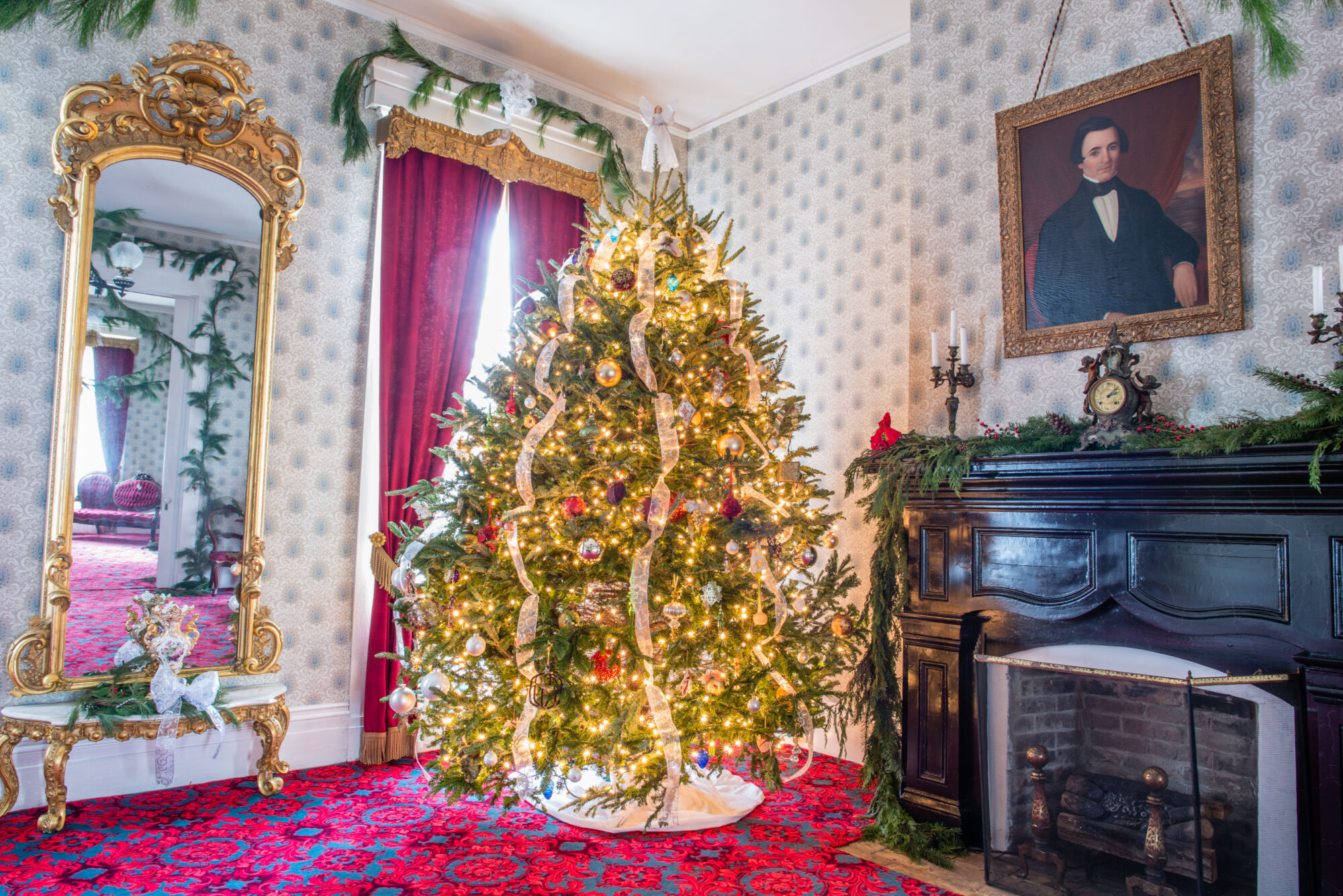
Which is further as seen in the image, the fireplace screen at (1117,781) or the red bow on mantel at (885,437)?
the red bow on mantel at (885,437)

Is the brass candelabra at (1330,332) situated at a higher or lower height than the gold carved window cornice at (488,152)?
lower

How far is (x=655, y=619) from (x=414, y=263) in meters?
2.25

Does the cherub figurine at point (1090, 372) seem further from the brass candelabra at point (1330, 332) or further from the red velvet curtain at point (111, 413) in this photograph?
the red velvet curtain at point (111, 413)

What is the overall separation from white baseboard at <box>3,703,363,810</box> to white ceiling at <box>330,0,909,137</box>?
327 cm

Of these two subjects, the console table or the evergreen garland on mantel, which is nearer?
the evergreen garland on mantel

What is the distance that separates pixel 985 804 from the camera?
2.68 meters

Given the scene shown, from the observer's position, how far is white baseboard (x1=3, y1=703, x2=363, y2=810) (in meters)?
3.12

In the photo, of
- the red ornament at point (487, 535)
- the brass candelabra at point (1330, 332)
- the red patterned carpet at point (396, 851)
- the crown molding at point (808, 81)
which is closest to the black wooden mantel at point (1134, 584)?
the brass candelabra at point (1330, 332)

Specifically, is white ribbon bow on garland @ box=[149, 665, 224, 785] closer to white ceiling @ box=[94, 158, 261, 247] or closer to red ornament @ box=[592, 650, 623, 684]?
red ornament @ box=[592, 650, 623, 684]

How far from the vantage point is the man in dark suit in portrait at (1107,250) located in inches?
106

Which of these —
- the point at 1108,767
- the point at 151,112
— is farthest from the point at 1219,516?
the point at 151,112

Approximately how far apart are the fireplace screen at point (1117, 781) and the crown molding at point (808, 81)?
2881 millimetres

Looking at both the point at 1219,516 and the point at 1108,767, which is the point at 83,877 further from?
the point at 1219,516

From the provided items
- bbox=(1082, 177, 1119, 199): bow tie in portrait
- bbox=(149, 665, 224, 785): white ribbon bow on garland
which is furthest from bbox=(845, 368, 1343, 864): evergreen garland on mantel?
bbox=(149, 665, 224, 785): white ribbon bow on garland
